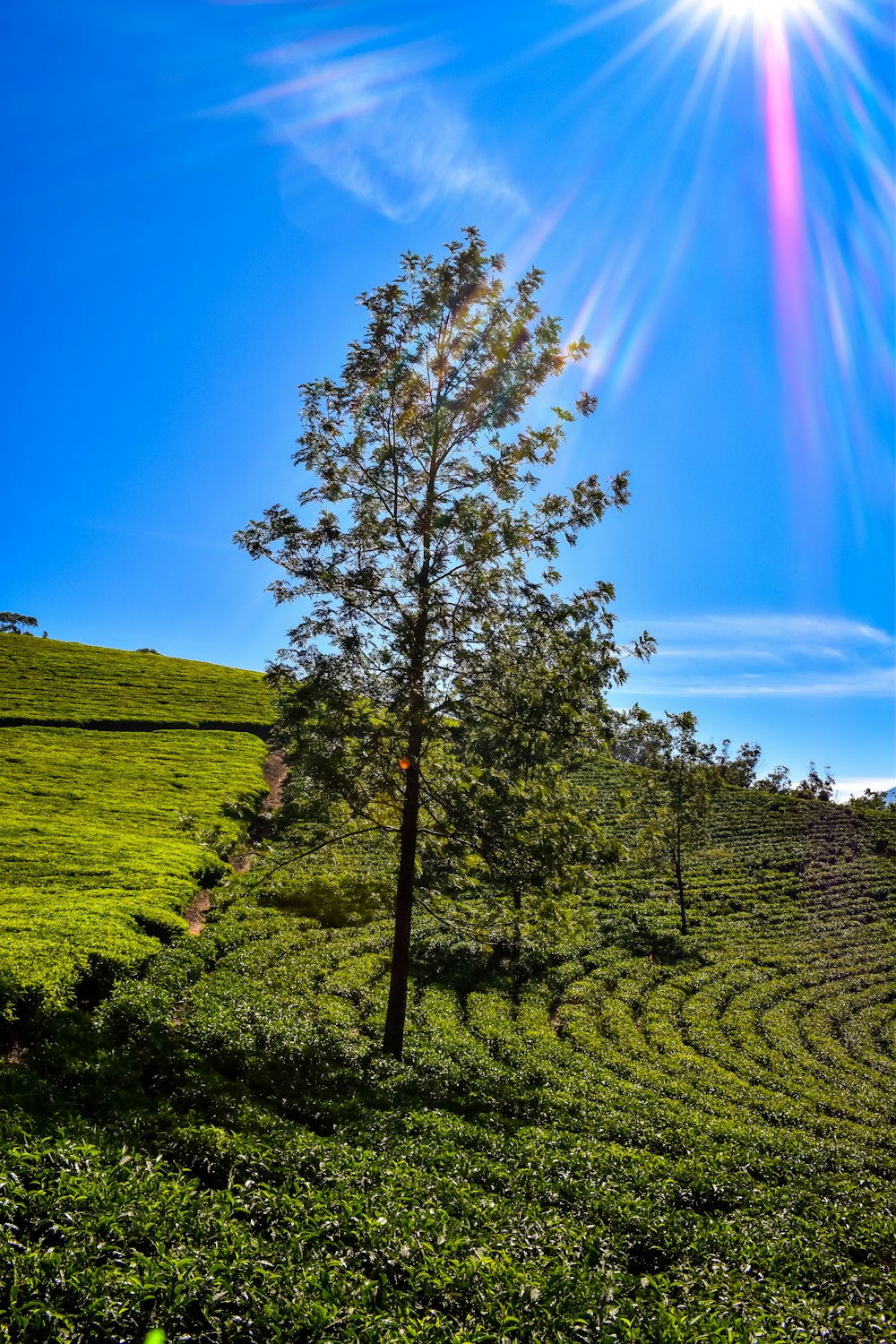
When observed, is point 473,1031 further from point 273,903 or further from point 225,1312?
point 225,1312

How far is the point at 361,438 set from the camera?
1416 cm

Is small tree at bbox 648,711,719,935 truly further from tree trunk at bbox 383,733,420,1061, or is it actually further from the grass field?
tree trunk at bbox 383,733,420,1061

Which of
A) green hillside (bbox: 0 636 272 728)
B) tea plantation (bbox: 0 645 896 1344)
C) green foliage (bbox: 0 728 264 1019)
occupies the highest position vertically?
green hillside (bbox: 0 636 272 728)

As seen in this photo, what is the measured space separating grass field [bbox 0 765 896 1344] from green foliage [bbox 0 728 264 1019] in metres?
1.48

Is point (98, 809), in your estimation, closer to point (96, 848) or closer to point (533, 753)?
point (96, 848)

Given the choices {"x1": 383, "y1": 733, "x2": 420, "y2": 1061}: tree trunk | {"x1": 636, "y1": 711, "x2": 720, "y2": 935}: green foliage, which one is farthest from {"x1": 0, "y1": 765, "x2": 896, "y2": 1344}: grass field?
{"x1": 636, "y1": 711, "x2": 720, "y2": 935}: green foliage

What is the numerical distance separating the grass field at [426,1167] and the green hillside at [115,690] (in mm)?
37452

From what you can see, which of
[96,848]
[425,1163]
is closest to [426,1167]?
[425,1163]

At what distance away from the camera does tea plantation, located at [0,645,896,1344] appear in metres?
5.70

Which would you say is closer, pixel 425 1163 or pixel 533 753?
pixel 425 1163

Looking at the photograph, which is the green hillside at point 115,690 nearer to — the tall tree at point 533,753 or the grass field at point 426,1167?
the grass field at point 426,1167

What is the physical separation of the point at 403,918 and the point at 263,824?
2661cm

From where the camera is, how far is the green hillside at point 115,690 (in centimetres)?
5375

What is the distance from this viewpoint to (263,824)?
38719mm
